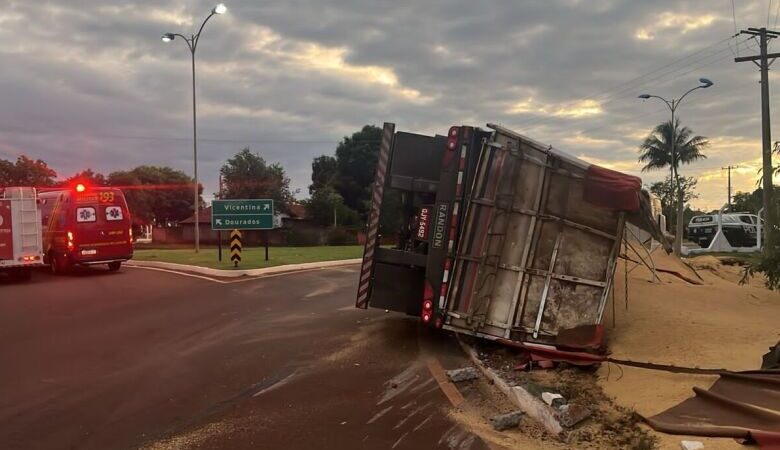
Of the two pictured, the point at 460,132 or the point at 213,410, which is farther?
the point at 460,132

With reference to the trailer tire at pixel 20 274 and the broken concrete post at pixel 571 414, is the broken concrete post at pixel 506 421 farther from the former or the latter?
the trailer tire at pixel 20 274

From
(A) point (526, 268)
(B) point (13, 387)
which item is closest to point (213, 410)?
(B) point (13, 387)

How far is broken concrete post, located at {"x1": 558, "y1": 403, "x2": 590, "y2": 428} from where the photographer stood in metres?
5.02

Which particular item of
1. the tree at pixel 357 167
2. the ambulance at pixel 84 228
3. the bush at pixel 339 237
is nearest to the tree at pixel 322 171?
the tree at pixel 357 167

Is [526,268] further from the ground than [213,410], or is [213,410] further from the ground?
[526,268]

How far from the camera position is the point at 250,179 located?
5638 centimetres

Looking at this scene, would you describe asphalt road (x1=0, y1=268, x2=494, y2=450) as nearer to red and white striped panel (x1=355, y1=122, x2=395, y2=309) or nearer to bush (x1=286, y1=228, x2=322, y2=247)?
red and white striped panel (x1=355, y1=122, x2=395, y2=309)

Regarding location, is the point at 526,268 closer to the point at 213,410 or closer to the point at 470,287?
the point at 470,287

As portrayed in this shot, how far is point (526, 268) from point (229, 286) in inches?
389

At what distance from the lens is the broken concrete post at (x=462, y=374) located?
6.83 meters

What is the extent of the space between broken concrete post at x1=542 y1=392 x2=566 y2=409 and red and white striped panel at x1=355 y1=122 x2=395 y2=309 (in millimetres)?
3595

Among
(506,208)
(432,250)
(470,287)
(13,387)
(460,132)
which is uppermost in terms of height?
(460,132)

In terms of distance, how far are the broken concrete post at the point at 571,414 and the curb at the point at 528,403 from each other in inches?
2.1

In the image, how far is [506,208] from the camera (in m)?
7.66
